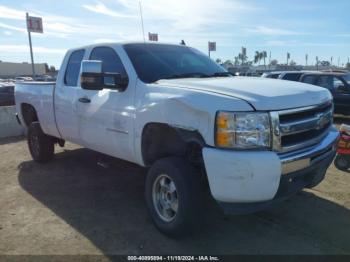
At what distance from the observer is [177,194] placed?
3.62 m

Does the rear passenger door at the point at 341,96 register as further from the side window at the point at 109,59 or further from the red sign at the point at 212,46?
the red sign at the point at 212,46

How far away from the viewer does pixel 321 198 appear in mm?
4855

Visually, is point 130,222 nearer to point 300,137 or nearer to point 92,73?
point 92,73

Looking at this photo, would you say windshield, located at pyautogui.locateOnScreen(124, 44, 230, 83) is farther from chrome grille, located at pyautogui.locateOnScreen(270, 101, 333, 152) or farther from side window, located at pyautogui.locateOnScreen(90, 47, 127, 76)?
chrome grille, located at pyautogui.locateOnScreen(270, 101, 333, 152)

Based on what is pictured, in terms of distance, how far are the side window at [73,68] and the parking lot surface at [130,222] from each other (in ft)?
4.87

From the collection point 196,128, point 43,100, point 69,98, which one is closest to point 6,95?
Result: point 43,100

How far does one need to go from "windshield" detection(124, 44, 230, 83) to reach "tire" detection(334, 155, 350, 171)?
2.44 metres

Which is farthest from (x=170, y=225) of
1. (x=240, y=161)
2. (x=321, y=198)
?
(x=321, y=198)

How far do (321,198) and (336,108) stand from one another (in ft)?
27.6

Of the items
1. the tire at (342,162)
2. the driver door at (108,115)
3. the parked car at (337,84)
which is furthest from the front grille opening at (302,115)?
the parked car at (337,84)

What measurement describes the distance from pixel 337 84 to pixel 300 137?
9.87 metres

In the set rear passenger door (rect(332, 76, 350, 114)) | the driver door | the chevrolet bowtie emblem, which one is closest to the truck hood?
the chevrolet bowtie emblem

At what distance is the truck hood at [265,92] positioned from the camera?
326 centimetres

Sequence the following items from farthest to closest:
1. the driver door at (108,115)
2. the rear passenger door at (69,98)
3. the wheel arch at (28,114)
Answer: the wheel arch at (28,114), the rear passenger door at (69,98), the driver door at (108,115)
